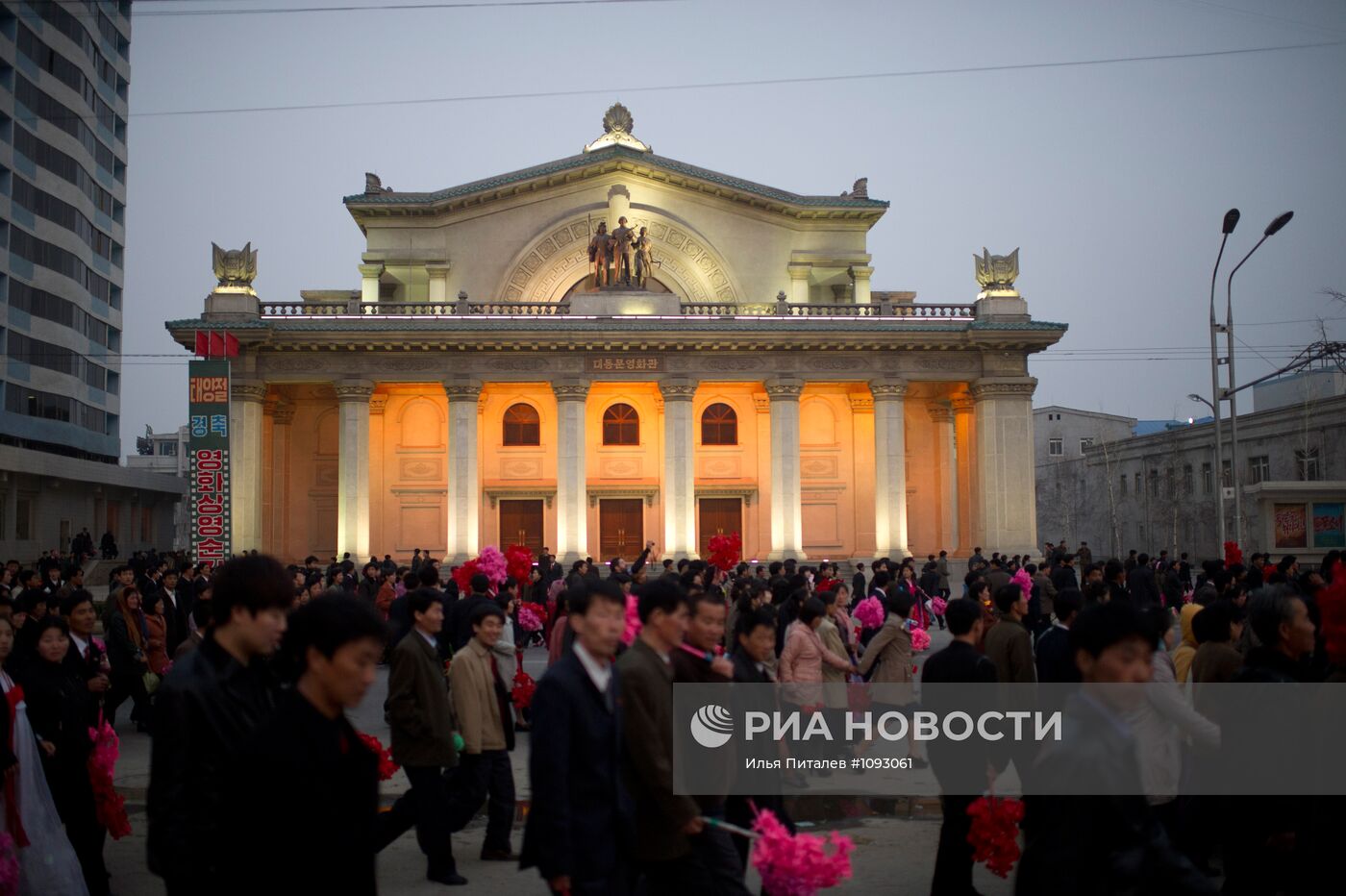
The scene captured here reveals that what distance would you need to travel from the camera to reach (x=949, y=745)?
692cm

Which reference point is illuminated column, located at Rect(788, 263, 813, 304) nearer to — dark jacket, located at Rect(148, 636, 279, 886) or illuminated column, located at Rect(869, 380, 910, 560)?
illuminated column, located at Rect(869, 380, 910, 560)

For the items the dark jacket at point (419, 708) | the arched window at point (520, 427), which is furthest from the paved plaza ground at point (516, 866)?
the arched window at point (520, 427)

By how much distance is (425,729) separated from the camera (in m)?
7.30

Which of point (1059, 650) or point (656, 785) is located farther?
point (1059, 650)

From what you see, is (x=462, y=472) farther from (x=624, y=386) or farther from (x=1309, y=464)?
(x=1309, y=464)

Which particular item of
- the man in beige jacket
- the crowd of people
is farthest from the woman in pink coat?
the man in beige jacket

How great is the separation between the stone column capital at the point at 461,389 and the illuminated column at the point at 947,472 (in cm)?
1700

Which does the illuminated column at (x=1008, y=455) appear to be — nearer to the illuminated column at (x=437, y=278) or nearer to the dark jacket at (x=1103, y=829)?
the illuminated column at (x=437, y=278)

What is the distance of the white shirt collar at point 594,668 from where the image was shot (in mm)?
4902

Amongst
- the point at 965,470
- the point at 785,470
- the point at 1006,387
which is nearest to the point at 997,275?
the point at 1006,387

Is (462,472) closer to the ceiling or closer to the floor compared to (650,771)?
closer to the ceiling

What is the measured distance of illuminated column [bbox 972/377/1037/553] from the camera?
3600cm

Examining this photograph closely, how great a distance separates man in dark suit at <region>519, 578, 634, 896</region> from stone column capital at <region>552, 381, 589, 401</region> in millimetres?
31480

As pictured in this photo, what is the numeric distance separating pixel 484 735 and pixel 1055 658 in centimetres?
420
